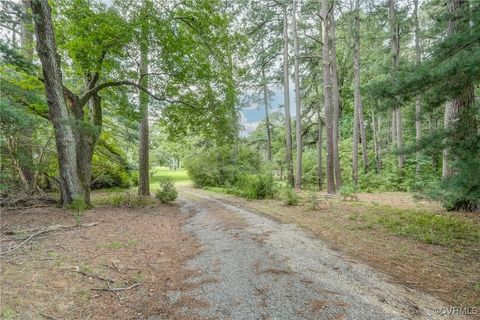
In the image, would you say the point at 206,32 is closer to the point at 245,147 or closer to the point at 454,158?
the point at 454,158

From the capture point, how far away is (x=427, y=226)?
505 centimetres

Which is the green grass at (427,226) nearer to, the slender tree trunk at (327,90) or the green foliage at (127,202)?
the slender tree trunk at (327,90)

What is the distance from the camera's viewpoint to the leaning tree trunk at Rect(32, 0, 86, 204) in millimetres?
5836

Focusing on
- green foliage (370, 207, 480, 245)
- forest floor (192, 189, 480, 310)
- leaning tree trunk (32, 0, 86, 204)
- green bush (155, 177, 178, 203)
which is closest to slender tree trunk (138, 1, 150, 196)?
green bush (155, 177, 178, 203)

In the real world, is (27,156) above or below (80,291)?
above

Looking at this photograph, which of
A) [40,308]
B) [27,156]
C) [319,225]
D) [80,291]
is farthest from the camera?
[27,156]

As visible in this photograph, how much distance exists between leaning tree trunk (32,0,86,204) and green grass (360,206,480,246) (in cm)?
739

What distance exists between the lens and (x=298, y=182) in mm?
12750

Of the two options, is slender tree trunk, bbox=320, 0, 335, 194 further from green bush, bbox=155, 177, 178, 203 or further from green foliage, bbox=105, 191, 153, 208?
green foliage, bbox=105, 191, 153, 208

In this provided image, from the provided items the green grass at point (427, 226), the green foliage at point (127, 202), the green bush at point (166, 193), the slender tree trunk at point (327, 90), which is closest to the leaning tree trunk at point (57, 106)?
the green foliage at point (127, 202)

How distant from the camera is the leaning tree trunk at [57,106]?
5.84m

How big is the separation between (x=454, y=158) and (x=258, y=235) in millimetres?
3659

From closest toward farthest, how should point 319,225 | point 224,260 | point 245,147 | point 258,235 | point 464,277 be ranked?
point 464,277
point 224,260
point 258,235
point 319,225
point 245,147

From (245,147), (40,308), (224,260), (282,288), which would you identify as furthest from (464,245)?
(245,147)
